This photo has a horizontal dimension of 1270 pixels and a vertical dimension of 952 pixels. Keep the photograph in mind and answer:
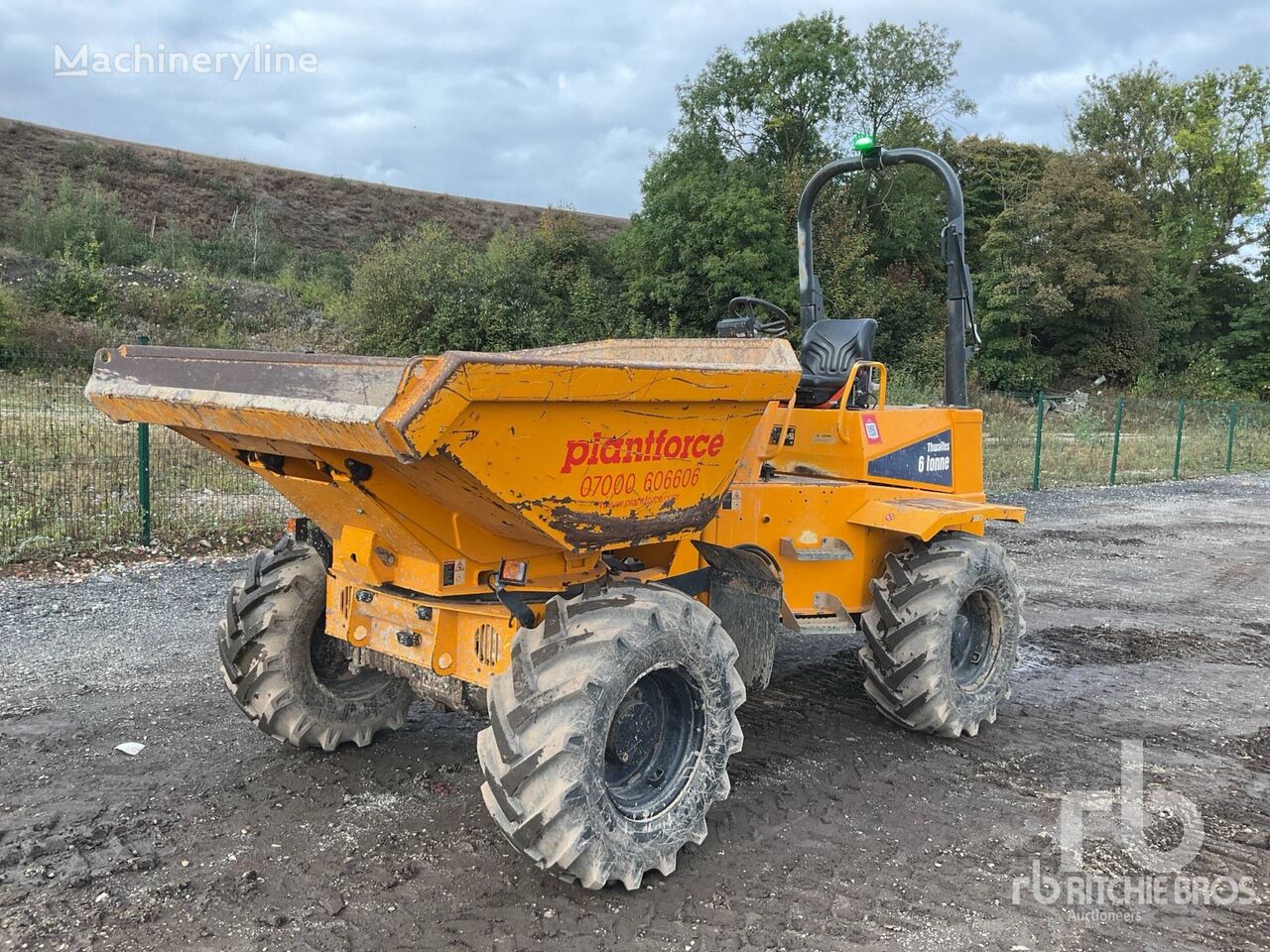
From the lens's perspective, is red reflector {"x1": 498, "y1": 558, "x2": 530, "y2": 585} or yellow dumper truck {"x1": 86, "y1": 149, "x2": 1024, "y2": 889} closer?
yellow dumper truck {"x1": 86, "y1": 149, "x2": 1024, "y2": 889}

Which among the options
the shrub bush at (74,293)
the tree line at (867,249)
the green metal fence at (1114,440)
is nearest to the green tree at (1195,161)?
the tree line at (867,249)

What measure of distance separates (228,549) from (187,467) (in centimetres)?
77

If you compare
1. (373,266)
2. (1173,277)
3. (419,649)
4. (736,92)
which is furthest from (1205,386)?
(419,649)

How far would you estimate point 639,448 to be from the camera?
119 inches

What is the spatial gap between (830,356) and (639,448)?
2.22m

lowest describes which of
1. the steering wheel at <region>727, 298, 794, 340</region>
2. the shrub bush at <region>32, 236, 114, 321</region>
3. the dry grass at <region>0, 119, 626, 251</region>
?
the steering wheel at <region>727, 298, 794, 340</region>

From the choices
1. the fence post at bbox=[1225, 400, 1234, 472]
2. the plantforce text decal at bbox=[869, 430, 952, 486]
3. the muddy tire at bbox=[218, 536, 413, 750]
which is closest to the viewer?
the muddy tire at bbox=[218, 536, 413, 750]

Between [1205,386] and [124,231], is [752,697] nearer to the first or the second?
[124,231]

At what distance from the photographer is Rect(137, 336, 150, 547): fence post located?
24.9 feet

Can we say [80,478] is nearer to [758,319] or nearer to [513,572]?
[758,319]

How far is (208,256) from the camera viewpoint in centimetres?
3020

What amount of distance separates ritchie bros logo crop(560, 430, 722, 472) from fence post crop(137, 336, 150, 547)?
19.3ft

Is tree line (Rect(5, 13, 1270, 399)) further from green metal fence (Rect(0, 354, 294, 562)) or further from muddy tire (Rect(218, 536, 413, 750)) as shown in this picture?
muddy tire (Rect(218, 536, 413, 750))

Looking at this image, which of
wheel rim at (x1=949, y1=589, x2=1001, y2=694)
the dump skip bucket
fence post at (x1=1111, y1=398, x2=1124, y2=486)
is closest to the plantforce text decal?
wheel rim at (x1=949, y1=589, x2=1001, y2=694)
